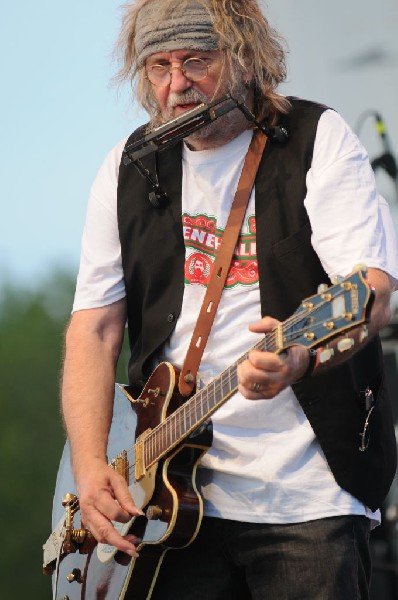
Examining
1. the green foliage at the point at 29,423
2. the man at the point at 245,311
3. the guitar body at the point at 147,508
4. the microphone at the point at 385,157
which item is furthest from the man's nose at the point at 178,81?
the green foliage at the point at 29,423

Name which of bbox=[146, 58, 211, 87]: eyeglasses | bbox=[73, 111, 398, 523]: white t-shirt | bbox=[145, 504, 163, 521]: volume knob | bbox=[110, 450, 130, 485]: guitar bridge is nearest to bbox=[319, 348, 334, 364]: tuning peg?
bbox=[73, 111, 398, 523]: white t-shirt

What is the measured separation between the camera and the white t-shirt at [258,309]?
2.40 metres

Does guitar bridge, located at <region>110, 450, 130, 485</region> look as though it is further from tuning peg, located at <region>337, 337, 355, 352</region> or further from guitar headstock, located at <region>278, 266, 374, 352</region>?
tuning peg, located at <region>337, 337, 355, 352</region>

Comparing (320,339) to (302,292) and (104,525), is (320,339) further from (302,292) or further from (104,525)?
(104,525)

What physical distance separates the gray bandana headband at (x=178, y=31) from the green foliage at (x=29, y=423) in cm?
190

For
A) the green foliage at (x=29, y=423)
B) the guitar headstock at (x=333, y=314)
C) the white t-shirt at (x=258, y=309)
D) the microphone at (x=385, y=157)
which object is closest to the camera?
the guitar headstock at (x=333, y=314)

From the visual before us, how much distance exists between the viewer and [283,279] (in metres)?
2.50

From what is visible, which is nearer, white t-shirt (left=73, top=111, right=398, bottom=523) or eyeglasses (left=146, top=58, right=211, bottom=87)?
white t-shirt (left=73, top=111, right=398, bottom=523)

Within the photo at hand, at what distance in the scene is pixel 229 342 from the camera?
256cm

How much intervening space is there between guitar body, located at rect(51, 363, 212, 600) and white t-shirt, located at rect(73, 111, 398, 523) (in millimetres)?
59

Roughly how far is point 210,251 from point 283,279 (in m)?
0.25

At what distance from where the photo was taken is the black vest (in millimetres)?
2424

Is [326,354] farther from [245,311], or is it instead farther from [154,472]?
[154,472]

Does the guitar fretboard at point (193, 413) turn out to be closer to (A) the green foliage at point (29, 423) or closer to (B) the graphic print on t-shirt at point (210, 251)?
(B) the graphic print on t-shirt at point (210, 251)
